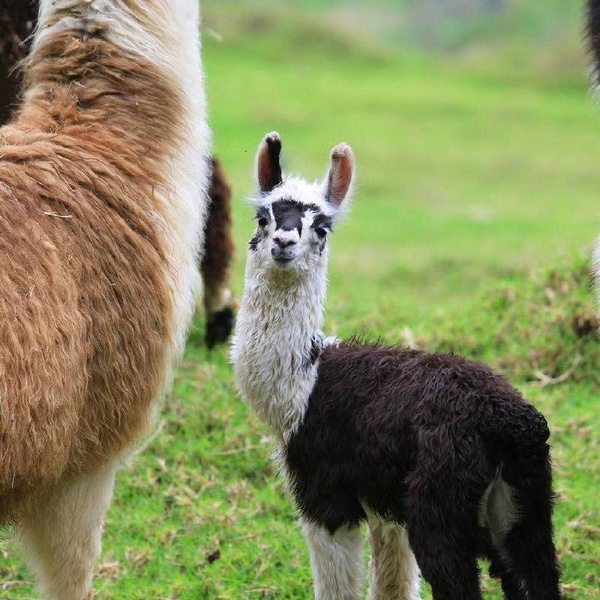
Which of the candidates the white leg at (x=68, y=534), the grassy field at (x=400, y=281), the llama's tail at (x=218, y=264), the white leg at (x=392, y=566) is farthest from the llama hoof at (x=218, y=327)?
the white leg at (x=68, y=534)

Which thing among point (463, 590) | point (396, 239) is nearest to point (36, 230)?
point (463, 590)

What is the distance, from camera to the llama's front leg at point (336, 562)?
3.39 m

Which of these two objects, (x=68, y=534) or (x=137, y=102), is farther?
(x=137, y=102)

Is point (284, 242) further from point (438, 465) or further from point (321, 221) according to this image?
point (438, 465)

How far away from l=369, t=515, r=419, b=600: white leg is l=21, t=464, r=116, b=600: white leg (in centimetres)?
89

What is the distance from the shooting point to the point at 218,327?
667 centimetres

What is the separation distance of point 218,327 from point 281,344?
3110mm

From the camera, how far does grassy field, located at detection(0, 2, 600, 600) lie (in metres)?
4.40

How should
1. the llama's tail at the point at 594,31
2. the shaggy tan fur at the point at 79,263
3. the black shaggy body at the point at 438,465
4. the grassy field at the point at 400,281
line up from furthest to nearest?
the grassy field at the point at 400,281
the llama's tail at the point at 594,31
the black shaggy body at the point at 438,465
the shaggy tan fur at the point at 79,263

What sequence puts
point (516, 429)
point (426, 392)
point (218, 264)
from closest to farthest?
point (516, 429)
point (426, 392)
point (218, 264)

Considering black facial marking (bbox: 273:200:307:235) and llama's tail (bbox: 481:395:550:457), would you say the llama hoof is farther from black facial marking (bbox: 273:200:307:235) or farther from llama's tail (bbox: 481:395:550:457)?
llama's tail (bbox: 481:395:550:457)

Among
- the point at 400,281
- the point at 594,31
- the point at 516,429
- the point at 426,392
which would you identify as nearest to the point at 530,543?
the point at 516,429

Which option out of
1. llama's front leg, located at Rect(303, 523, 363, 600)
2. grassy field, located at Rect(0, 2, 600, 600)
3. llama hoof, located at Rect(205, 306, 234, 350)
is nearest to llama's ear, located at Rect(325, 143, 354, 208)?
grassy field, located at Rect(0, 2, 600, 600)

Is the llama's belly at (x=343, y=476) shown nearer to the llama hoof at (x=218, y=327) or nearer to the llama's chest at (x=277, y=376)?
the llama's chest at (x=277, y=376)
